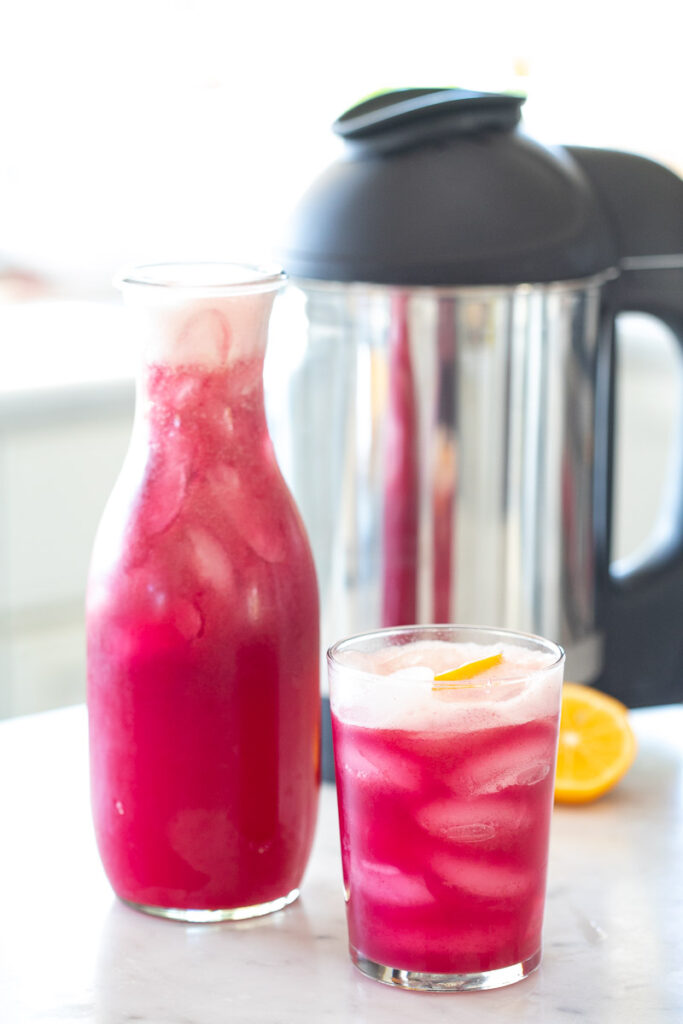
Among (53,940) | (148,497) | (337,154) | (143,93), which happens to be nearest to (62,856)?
(53,940)

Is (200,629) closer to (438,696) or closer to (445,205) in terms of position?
(438,696)

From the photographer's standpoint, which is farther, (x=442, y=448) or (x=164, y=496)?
(x=442, y=448)

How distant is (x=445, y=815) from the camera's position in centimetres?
57

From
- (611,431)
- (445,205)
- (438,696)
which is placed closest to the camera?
(438,696)

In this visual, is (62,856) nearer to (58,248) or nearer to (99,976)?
(99,976)

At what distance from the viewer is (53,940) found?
0.63 metres

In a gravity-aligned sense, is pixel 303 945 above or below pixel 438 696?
below

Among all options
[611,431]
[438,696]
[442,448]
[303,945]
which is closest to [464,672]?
[438,696]

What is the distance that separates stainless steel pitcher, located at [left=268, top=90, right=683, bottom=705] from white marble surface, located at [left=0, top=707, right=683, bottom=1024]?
155 mm

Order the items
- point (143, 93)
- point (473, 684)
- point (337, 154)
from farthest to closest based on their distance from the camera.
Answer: point (143, 93) → point (337, 154) → point (473, 684)

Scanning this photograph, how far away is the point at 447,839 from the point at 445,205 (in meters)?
0.40

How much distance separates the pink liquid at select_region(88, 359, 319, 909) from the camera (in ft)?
2.03

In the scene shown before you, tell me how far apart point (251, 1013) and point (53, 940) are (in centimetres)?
11

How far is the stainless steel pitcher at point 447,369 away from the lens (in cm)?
84
